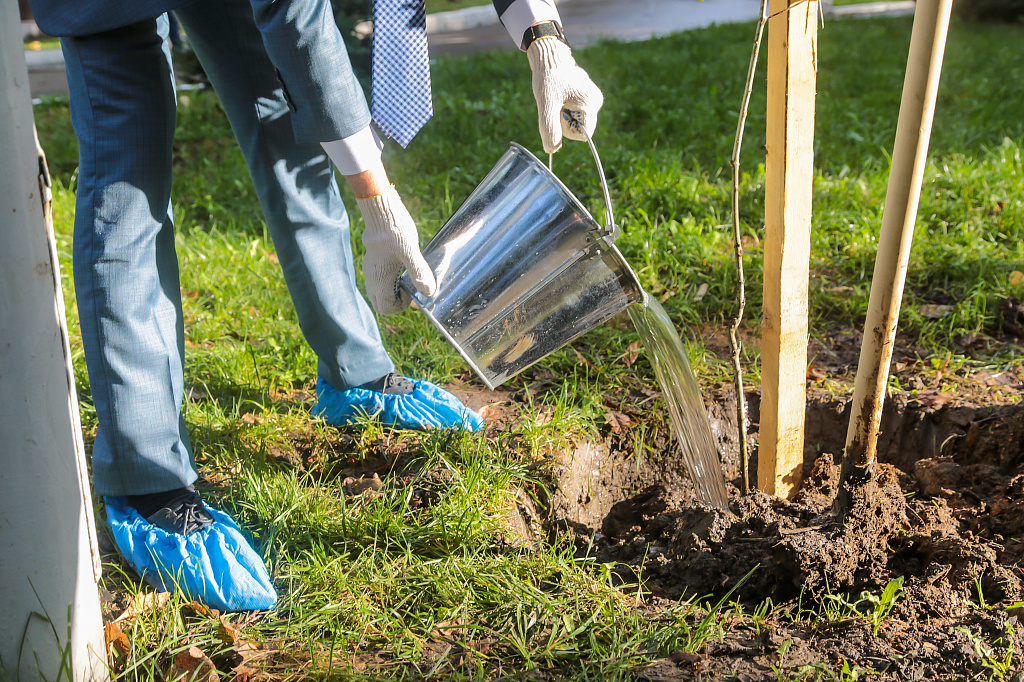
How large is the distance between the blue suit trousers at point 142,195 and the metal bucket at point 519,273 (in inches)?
13.5

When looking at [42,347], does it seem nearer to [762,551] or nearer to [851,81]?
[762,551]

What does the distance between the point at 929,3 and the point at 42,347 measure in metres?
1.52

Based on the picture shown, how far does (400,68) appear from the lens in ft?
5.95

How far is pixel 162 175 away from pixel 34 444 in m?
0.72

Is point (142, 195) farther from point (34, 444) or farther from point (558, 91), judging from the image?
point (558, 91)

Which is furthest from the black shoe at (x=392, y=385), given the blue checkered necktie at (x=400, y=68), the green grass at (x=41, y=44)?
the green grass at (x=41, y=44)

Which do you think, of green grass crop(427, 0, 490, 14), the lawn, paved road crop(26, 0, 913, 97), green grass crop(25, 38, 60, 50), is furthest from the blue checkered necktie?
green grass crop(427, 0, 490, 14)

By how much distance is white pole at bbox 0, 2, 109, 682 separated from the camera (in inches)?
42.5

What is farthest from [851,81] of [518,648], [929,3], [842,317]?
[518,648]

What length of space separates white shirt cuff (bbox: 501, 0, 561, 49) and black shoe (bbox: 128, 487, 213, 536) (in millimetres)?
1261

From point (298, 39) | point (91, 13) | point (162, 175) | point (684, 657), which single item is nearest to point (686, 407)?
point (684, 657)

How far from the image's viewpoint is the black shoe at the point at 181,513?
1672mm

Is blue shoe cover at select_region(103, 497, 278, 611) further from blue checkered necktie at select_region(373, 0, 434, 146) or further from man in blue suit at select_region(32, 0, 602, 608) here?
blue checkered necktie at select_region(373, 0, 434, 146)

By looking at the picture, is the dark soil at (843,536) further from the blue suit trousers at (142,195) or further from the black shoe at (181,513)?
the blue suit trousers at (142,195)
